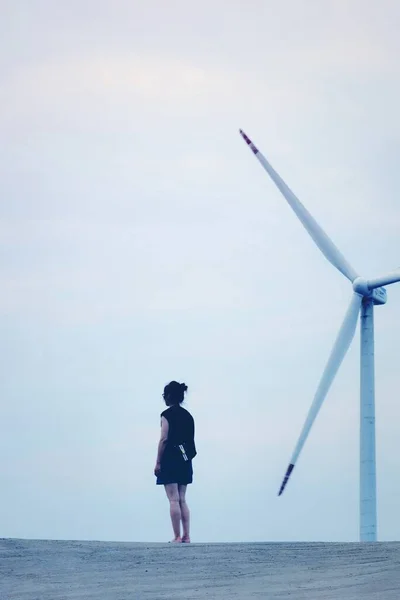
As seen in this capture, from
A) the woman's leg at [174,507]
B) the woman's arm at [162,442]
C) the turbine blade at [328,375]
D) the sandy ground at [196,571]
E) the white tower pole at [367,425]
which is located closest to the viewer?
the sandy ground at [196,571]

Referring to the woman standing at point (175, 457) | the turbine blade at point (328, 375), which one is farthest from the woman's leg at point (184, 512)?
the turbine blade at point (328, 375)

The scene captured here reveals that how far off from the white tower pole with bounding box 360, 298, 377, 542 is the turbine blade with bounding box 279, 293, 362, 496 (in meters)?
0.93

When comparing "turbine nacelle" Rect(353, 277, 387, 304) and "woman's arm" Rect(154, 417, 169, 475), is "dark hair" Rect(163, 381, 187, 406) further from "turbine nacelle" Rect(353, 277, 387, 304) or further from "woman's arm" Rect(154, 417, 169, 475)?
"turbine nacelle" Rect(353, 277, 387, 304)

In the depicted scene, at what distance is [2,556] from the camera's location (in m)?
13.9

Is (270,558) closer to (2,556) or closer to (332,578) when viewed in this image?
(332,578)

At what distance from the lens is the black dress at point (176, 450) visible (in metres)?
17.1

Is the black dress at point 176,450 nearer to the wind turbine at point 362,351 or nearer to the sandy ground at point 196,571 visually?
the sandy ground at point 196,571

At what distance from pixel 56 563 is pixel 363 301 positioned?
18.8 metres

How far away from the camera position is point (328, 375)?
2842cm

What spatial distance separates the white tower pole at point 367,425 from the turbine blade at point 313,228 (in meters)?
1.13

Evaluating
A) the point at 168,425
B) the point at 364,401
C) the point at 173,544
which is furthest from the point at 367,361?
the point at 173,544

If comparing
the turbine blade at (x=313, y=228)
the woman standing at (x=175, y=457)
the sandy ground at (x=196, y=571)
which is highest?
the turbine blade at (x=313, y=228)

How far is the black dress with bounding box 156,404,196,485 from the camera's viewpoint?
1712 centimetres

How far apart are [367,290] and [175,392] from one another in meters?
14.7
